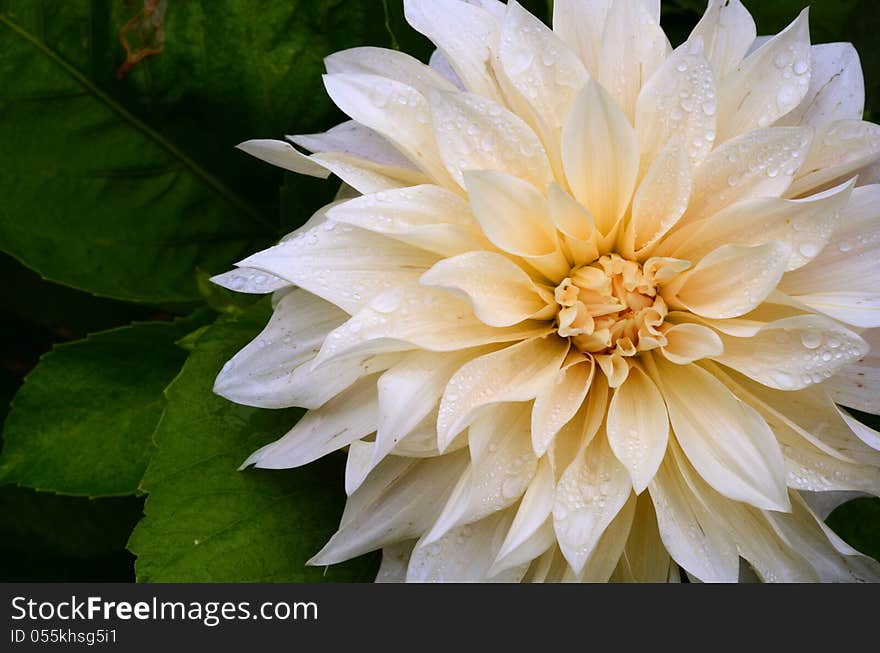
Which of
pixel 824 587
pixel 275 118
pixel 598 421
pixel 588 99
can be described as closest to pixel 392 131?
pixel 588 99

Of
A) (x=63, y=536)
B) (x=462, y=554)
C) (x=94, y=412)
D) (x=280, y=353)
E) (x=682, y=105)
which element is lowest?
(x=63, y=536)

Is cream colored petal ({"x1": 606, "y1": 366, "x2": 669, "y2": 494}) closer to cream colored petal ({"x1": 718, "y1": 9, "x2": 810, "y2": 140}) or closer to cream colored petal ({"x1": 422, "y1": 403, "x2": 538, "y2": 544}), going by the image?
cream colored petal ({"x1": 422, "y1": 403, "x2": 538, "y2": 544})

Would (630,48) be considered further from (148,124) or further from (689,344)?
(148,124)

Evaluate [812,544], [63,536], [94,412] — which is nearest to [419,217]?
[812,544]

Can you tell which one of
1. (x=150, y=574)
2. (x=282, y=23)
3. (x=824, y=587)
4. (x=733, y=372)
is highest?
(x=282, y=23)

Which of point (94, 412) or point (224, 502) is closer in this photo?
point (224, 502)

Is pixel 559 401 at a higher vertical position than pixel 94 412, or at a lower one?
higher

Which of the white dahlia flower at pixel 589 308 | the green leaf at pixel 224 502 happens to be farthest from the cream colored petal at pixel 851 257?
the green leaf at pixel 224 502

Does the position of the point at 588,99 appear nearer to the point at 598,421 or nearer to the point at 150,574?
the point at 598,421
